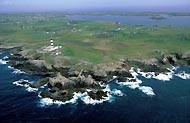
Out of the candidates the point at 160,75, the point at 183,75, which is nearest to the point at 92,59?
the point at 160,75

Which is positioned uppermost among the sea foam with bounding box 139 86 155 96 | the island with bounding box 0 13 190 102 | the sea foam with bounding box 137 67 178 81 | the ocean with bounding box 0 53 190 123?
the island with bounding box 0 13 190 102

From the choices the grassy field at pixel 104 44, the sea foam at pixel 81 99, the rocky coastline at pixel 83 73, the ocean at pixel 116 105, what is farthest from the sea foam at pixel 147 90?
the grassy field at pixel 104 44

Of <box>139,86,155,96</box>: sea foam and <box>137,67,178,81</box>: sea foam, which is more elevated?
<box>137,67,178,81</box>: sea foam

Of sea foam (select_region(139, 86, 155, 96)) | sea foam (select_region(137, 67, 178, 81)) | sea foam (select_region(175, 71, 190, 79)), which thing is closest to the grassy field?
sea foam (select_region(137, 67, 178, 81))

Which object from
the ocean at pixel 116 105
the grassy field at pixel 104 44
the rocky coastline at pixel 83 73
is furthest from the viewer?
the grassy field at pixel 104 44

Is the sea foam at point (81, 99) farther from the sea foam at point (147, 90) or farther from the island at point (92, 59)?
the sea foam at point (147, 90)

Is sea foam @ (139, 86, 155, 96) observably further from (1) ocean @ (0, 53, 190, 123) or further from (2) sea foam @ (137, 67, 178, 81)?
(2) sea foam @ (137, 67, 178, 81)
